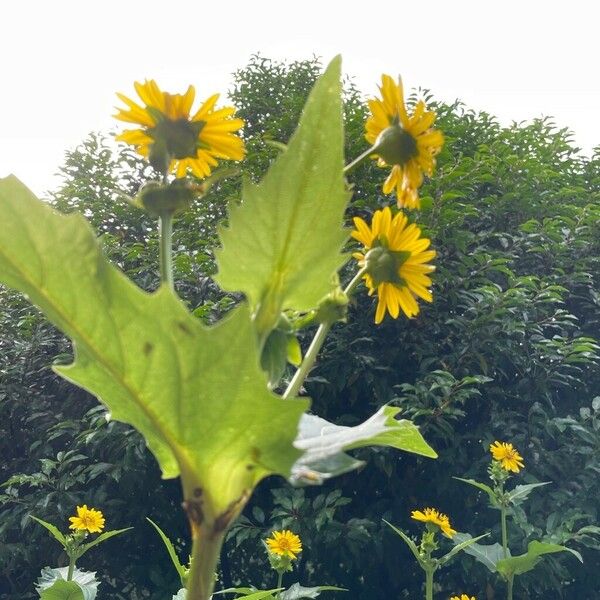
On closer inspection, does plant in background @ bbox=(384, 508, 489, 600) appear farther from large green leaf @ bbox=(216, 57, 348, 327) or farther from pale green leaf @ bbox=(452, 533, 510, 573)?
large green leaf @ bbox=(216, 57, 348, 327)

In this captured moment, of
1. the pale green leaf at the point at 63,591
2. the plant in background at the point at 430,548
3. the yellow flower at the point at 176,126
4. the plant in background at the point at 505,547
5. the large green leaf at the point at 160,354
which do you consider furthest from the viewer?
the plant in background at the point at 505,547

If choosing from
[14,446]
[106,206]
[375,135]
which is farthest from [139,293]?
[106,206]

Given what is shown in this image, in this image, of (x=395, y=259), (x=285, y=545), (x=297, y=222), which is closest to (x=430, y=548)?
(x=285, y=545)

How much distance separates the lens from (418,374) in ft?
9.86

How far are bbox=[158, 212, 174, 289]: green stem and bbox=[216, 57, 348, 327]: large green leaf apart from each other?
25mm

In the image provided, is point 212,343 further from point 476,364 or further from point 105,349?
A: point 476,364

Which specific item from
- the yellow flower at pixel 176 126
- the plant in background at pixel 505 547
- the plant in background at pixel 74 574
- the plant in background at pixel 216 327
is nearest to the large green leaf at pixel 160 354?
the plant in background at pixel 216 327

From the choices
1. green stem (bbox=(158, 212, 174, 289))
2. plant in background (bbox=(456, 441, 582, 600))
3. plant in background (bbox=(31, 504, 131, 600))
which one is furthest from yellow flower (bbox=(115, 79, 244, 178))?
plant in background (bbox=(456, 441, 582, 600))

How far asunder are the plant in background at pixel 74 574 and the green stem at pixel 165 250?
1189 millimetres

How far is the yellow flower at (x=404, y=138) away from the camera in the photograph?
0.44 metres

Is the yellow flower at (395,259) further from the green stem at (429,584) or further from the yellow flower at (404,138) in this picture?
the green stem at (429,584)

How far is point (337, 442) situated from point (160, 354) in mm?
92

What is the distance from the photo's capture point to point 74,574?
71.2 inches

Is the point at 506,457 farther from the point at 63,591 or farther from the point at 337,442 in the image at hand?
the point at 337,442
